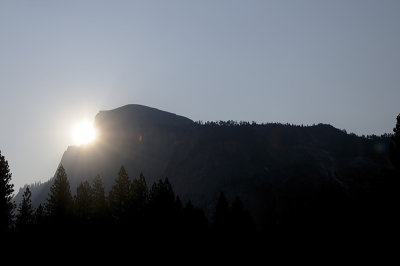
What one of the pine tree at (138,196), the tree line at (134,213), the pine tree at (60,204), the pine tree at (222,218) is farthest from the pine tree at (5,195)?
the pine tree at (222,218)

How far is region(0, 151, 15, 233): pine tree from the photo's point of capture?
49844mm

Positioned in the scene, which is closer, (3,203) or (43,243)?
(3,203)

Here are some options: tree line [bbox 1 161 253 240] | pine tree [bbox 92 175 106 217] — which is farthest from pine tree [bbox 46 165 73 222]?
pine tree [bbox 92 175 106 217]

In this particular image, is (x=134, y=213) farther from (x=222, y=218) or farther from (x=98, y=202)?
(x=222, y=218)

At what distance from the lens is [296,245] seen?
6062 cm

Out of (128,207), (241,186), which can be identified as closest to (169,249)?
(128,207)

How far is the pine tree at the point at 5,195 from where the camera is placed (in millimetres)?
49844

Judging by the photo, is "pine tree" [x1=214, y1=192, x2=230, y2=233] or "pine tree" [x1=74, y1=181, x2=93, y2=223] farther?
"pine tree" [x1=74, y1=181, x2=93, y2=223]

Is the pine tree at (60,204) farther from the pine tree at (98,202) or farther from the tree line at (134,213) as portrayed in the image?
the pine tree at (98,202)

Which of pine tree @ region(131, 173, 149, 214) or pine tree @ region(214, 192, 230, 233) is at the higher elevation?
pine tree @ region(131, 173, 149, 214)

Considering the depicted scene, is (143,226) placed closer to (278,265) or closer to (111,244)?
(111,244)

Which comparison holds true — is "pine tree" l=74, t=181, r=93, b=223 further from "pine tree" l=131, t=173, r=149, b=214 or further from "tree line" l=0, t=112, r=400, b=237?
"pine tree" l=131, t=173, r=149, b=214

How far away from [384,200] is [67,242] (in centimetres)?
3797

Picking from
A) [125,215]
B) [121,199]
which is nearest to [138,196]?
[121,199]
